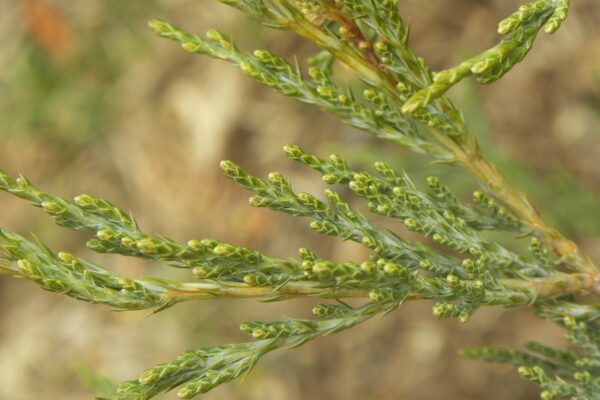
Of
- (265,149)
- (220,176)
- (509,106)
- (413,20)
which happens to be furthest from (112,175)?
(509,106)

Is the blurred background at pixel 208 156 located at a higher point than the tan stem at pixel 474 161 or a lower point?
lower

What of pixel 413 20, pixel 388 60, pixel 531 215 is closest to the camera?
pixel 388 60

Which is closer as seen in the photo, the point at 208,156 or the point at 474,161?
the point at 474,161

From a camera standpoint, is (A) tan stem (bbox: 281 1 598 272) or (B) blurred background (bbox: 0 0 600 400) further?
(B) blurred background (bbox: 0 0 600 400)

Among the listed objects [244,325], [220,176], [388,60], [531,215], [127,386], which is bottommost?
[220,176]

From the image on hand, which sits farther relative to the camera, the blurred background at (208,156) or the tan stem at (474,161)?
the blurred background at (208,156)

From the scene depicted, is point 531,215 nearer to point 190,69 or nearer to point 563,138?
point 563,138

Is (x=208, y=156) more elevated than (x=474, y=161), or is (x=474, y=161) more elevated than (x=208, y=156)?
(x=474, y=161)

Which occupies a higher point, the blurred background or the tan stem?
the tan stem
